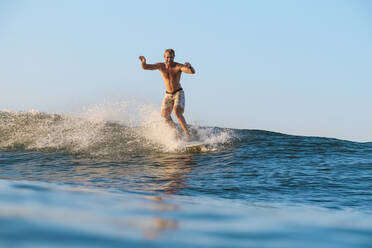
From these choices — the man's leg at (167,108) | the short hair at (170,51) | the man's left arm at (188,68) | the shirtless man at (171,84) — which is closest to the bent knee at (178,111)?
the shirtless man at (171,84)

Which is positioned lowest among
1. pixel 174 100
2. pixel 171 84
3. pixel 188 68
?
pixel 174 100

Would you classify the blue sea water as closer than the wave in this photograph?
Yes

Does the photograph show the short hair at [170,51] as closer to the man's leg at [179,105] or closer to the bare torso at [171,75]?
the bare torso at [171,75]

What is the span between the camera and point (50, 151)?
986 centimetres

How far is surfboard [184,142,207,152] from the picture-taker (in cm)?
960

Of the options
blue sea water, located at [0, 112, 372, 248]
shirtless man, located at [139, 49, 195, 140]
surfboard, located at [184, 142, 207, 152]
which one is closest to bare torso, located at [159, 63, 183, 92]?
shirtless man, located at [139, 49, 195, 140]

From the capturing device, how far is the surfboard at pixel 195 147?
378 inches

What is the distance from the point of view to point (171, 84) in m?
9.34

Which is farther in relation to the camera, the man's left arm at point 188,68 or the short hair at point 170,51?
the short hair at point 170,51

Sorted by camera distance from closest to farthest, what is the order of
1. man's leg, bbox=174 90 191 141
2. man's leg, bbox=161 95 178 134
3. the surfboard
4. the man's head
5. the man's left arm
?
1. the man's left arm
2. the man's head
3. man's leg, bbox=174 90 191 141
4. man's leg, bbox=161 95 178 134
5. the surfboard

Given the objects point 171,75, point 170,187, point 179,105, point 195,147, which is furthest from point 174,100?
point 170,187

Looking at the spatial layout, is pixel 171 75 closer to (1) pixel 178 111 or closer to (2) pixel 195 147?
(1) pixel 178 111

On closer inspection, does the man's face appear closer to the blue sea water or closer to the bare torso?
the bare torso

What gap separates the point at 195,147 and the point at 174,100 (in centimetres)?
132
